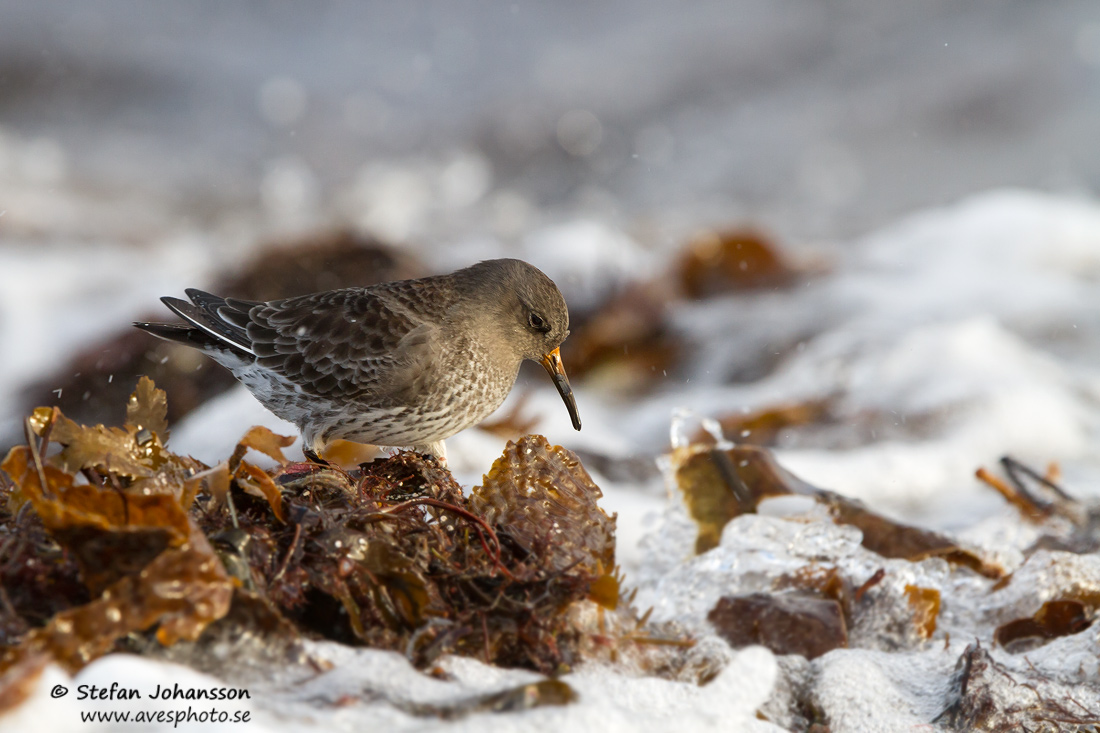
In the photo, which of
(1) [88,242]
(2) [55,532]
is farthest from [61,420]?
(1) [88,242]

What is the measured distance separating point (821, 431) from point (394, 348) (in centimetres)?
332

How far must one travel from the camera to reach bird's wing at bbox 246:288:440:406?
11.2ft

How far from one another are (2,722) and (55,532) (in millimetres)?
358

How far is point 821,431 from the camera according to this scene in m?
5.81

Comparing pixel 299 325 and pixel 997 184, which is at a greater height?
pixel 299 325

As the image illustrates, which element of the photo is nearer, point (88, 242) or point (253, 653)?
point (253, 653)

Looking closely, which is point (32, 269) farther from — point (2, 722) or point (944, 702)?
point (944, 702)

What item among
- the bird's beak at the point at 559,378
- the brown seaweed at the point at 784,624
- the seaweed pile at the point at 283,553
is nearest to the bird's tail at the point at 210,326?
the bird's beak at the point at 559,378

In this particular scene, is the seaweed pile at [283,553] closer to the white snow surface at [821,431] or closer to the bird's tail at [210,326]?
the white snow surface at [821,431]

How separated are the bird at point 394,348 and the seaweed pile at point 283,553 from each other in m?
0.89

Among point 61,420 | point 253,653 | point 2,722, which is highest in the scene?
point 61,420

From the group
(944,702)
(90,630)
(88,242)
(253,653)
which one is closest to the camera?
(90,630)

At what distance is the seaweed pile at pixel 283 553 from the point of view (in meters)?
1.73

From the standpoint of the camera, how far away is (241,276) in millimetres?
6395
